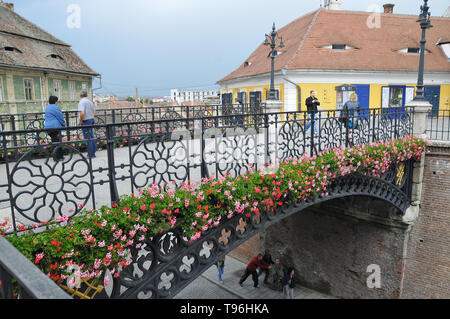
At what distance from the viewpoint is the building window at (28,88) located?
26.5 meters

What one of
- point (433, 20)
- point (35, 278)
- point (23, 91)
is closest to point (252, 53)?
point (433, 20)

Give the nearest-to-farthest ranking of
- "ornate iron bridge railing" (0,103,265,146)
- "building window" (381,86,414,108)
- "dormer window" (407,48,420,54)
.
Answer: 1. "ornate iron bridge railing" (0,103,265,146)
2. "building window" (381,86,414,108)
3. "dormer window" (407,48,420,54)

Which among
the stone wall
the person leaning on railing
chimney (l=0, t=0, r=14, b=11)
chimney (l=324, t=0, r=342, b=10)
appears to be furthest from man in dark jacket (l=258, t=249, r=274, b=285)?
chimney (l=0, t=0, r=14, b=11)

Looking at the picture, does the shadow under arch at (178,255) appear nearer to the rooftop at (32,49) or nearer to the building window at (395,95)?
the building window at (395,95)

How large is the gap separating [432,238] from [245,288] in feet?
25.0

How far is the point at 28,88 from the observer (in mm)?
26688

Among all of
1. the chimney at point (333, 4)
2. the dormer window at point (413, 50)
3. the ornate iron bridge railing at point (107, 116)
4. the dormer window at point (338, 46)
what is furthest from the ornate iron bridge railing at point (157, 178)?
the chimney at point (333, 4)

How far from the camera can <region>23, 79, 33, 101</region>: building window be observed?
26.5 meters

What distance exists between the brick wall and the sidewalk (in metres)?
3.70

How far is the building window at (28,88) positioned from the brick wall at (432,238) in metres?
26.0

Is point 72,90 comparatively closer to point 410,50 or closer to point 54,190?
point 410,50

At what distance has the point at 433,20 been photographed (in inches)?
1045

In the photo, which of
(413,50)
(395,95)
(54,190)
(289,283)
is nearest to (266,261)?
(289,283)

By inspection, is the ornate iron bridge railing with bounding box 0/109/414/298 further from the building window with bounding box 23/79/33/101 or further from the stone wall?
the building window with bounding box 23/79/33/101
